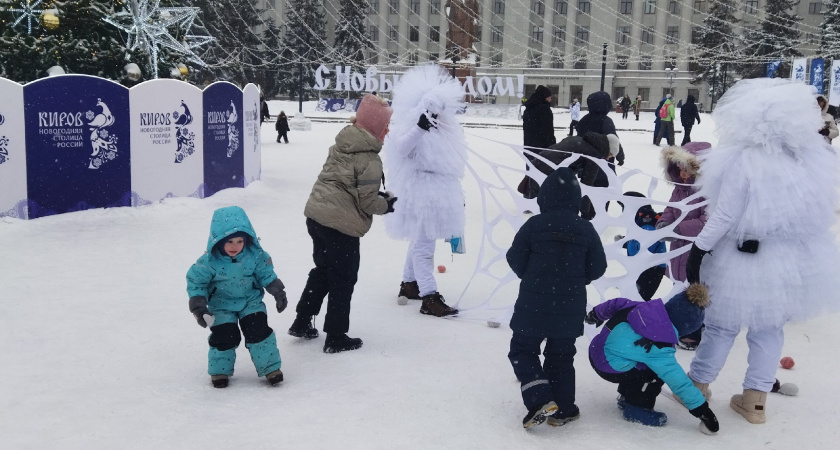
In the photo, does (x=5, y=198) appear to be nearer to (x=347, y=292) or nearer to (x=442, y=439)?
(x=347, y=292)

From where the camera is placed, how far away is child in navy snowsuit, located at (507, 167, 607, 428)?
3449 millimetres

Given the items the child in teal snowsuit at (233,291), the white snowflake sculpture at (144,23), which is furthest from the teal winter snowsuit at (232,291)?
the white snowflake sculpture at (144,23)

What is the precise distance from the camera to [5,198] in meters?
8.20

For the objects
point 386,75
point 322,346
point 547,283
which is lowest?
point 322,346

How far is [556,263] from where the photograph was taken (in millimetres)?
3449

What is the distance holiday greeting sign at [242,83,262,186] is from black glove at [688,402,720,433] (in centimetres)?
961

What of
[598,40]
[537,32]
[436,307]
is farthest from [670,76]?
[436,307]

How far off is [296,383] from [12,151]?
5.99 meters

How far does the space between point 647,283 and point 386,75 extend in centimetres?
3714

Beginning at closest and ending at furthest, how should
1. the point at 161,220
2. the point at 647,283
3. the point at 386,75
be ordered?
the point at 647,283 < the point at 161,220 < the point at 386,75

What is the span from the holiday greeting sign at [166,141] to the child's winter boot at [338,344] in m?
5.88

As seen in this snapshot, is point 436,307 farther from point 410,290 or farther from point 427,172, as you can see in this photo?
point 427,172

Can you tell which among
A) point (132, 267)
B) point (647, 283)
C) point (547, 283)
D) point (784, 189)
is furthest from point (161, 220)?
point (784, 189)

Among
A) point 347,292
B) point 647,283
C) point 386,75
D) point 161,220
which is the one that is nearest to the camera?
point 347,292
